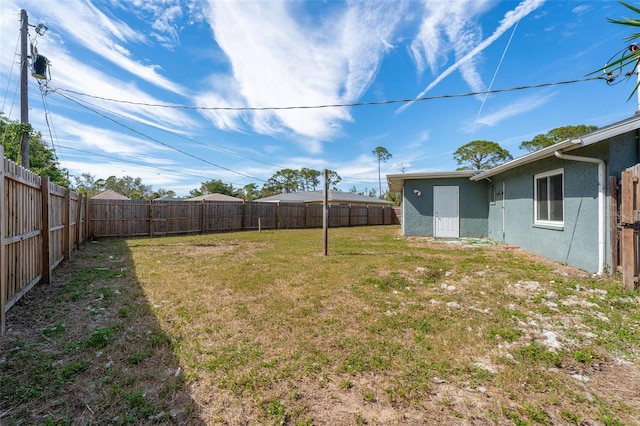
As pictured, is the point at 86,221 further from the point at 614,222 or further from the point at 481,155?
the point at 481,155

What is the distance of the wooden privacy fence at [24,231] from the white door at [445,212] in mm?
11770

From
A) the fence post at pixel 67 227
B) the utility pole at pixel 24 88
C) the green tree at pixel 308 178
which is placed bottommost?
the fence post at pixel 67 227

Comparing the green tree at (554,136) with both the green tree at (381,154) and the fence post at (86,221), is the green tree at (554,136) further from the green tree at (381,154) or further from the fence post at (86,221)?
the fence post at (86,221)

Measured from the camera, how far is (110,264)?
607 centimetres

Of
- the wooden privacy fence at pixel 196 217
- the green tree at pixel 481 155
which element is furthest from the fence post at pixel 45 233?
the green tree at pixel 481 155

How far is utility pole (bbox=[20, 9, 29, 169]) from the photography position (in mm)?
8156

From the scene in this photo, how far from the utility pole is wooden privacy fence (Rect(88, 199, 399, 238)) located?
286 cm

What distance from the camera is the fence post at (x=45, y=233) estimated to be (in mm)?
4359

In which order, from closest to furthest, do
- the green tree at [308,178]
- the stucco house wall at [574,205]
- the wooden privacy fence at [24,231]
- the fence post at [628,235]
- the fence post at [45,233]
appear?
the wooden privacy fence at [24,231]
the fence post at [628,235]
the fence post at [45,233]
the stucco house wall at [574,205]
the green tree at [308,178]

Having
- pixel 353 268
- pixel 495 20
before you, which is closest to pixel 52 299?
pixel 353 268

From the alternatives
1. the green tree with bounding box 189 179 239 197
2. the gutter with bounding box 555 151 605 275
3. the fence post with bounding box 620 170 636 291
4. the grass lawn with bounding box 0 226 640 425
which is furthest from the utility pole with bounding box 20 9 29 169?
the green tree with bounding box 189 179 239 197

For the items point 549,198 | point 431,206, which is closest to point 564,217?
point 549,198

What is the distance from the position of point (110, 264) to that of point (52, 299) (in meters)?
2.56

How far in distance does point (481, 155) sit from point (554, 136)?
7.10 metres
